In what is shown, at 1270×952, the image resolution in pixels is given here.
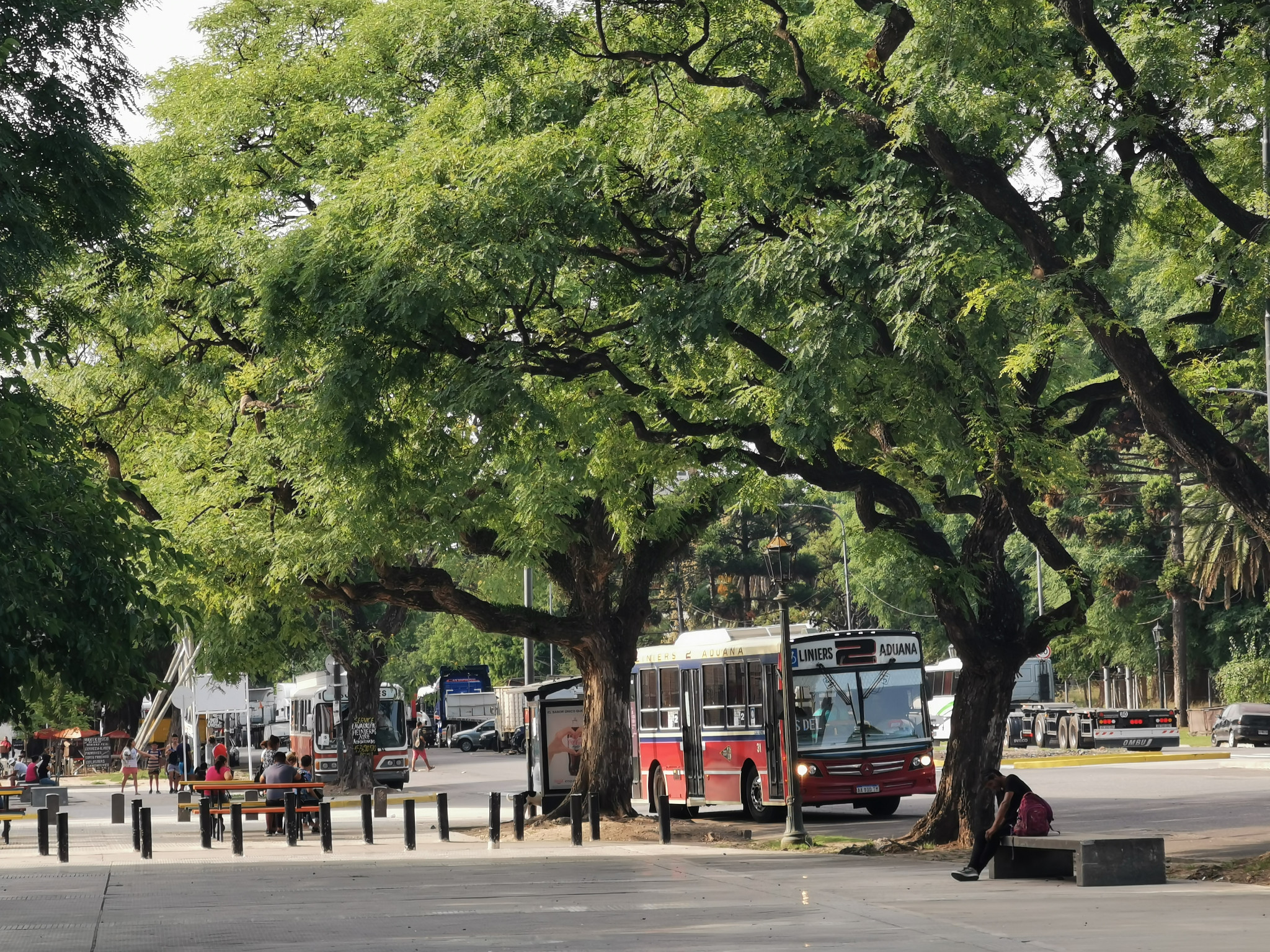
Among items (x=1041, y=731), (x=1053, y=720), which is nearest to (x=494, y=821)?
(x=1053, y=720)

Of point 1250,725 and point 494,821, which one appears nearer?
point 494,821

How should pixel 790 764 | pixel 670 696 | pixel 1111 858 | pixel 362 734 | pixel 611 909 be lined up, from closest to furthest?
pixel 611 909 → pixel 1111 858 → pixel 790 764 → pixel 670 696 → pixel 362 734

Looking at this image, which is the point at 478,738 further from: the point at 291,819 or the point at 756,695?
the point at 291,819

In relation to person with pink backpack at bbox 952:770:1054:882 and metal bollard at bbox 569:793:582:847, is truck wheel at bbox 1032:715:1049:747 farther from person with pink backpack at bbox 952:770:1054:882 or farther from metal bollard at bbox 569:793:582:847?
person with pink backpack at bbox 952:770:1054:882

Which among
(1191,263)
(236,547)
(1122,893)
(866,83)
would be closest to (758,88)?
(866,83)

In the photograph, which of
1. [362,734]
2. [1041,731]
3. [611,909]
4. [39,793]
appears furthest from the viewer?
[1041,731]

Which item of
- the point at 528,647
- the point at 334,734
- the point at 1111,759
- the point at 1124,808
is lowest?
the point at 1111,759

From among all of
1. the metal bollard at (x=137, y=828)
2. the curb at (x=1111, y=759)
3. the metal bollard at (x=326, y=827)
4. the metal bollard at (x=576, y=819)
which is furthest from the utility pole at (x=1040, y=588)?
the metal bollard at (x=137, y=828)

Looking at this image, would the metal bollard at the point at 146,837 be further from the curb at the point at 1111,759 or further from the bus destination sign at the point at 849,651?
the curb at the point at 1111,759

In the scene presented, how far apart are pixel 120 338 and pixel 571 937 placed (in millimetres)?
15776

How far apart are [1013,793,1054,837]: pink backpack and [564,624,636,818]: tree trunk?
1229 centimetres

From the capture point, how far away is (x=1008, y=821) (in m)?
16.4

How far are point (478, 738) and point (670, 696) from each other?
53.6 meters

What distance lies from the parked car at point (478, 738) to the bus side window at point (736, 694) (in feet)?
177
